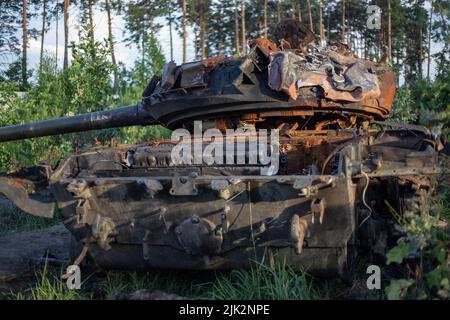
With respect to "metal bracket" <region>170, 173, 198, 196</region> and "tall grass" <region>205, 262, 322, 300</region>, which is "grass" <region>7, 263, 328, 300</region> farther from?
"metal bracket" <region>170, 173, 198, 196</region>

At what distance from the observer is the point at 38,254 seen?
26.3 ft

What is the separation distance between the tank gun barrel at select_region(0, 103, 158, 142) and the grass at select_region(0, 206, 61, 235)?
260 centimetres

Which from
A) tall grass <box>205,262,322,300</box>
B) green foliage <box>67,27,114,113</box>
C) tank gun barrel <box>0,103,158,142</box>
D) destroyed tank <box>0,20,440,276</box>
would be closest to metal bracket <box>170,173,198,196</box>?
destroyed tank <box>0,20,440,276</box>

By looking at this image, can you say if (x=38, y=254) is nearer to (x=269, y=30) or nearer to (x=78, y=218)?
(x=78, y=218)

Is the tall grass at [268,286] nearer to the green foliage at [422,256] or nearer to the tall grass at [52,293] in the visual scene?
the green foliage at [422,256]

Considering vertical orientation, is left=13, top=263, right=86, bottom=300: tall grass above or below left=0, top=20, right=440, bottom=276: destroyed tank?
below

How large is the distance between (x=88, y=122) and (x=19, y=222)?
13.0ft

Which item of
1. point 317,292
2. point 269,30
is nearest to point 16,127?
point 317,292

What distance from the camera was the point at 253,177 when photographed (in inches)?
190

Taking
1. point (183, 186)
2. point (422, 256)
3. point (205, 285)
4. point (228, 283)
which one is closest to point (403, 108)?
point (205, 285)

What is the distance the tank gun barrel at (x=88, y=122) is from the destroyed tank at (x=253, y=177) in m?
1.46

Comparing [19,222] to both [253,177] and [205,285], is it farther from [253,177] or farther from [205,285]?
[253,177]

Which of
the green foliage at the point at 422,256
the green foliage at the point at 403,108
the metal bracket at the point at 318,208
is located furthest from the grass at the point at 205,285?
the green foliage at the point at 403,108

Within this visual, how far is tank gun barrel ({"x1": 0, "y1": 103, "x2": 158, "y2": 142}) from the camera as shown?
26.8 feet
